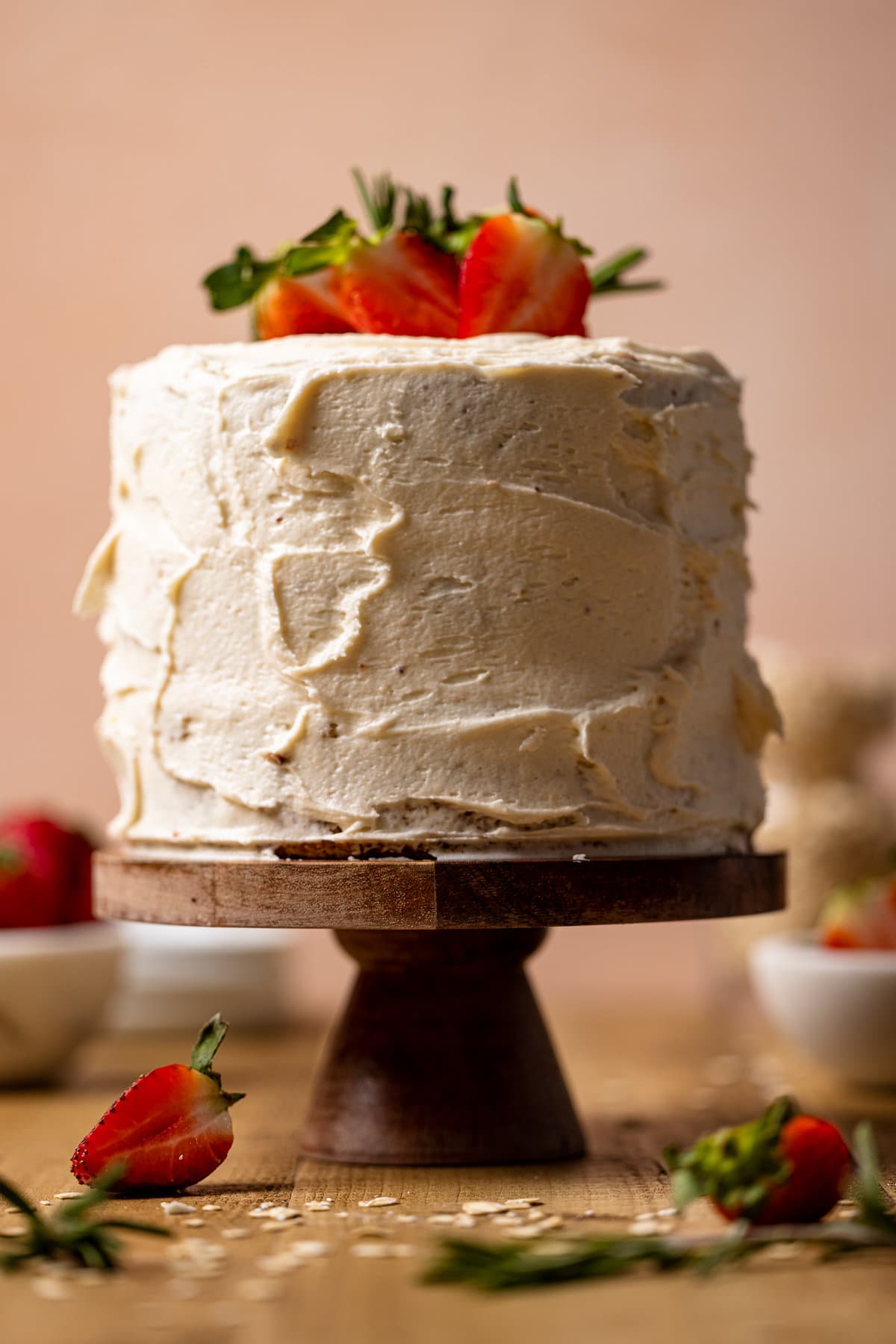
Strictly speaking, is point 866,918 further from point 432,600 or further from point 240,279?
point 240,279

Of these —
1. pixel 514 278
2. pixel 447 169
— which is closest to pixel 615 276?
pixel 514 278

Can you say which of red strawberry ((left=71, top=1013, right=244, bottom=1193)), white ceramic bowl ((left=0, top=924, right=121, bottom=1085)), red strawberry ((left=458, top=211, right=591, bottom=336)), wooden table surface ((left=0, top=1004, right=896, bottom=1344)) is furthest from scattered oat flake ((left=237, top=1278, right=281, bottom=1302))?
white ceramic bowl ((left=0, top=924, right=121, bottom=1085))

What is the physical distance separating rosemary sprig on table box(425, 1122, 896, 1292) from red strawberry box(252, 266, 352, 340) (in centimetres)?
76

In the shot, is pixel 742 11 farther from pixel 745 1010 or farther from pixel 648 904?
pixel 648 904

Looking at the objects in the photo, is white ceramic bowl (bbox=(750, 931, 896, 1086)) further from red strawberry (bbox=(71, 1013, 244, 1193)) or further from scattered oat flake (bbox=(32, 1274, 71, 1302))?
scattered oat flake (bbox=(32, 1274, 71, 1302))

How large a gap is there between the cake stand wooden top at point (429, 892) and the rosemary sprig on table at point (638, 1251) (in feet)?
0.81

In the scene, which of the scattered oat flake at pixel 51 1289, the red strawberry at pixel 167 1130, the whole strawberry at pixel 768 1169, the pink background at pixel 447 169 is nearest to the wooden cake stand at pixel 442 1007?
the red strawberry at pixel 167 1130

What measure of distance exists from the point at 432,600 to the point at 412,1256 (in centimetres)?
48

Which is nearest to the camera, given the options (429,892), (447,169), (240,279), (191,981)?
(429,892)

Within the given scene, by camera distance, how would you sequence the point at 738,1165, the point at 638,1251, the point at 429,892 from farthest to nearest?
the point at 429,892 → the point at 738,1165 → the point at 638,1251

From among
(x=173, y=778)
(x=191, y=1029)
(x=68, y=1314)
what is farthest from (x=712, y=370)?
(x=191, y=1029)

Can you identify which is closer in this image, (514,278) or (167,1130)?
(167,1130)

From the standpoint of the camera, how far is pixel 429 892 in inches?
52.0

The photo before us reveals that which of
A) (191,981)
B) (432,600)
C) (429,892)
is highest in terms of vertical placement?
(432,600)
